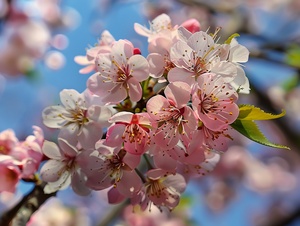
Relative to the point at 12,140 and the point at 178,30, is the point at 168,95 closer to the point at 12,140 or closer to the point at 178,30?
the point at 178,30

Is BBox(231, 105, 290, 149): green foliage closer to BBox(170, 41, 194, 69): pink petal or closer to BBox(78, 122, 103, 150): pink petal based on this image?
BBox(170, 41, 194, 69): pink petal

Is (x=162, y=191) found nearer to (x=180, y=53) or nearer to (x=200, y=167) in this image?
(x=200, y=167)

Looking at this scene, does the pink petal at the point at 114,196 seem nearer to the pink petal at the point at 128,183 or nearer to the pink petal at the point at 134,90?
Answer: the pink petal at the point at 128,183

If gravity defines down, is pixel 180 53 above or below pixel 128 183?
above

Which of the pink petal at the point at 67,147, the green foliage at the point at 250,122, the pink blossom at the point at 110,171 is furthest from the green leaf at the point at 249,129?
the pink petal at the point at 67,147

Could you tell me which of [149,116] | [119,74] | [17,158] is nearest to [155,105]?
[149,116]

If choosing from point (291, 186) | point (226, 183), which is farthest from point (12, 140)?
point (291, 186)
